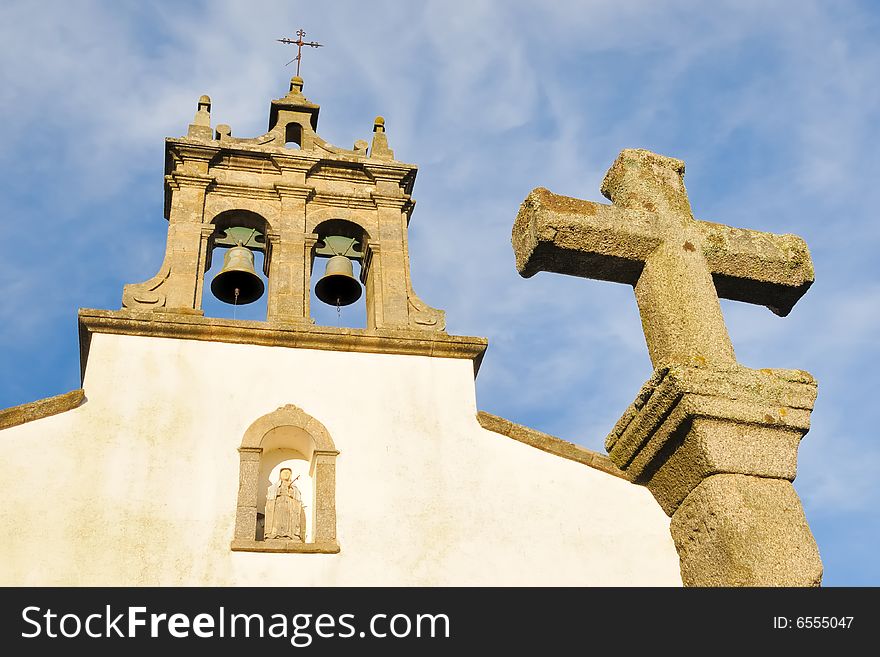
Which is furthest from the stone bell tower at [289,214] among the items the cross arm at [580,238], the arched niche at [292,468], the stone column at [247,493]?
the cross arm at [580,238]

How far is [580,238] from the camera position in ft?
19.7

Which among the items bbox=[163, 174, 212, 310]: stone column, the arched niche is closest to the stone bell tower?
bbox=[163, 174, 212, 310]: stone column

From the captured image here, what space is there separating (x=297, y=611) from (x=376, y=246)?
4417 millimetres

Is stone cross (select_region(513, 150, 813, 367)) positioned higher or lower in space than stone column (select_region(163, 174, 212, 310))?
lower

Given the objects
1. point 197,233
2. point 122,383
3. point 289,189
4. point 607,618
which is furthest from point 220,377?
point 607,618

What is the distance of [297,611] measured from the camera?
5453 mm

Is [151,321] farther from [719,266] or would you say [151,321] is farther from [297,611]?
[719,266]

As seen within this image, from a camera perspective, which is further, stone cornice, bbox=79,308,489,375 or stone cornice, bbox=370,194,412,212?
stone cornice, bbox=370,194,412,212

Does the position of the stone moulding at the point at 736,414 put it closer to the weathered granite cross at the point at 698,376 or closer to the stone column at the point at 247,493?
the weathered granite cross at the point at 698,376

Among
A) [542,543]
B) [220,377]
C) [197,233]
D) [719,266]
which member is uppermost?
[197,233]

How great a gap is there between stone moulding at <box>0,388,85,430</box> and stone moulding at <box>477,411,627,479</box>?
283 cm

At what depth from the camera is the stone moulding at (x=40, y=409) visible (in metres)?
6.96

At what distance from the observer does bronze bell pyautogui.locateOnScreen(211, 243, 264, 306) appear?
8.97m

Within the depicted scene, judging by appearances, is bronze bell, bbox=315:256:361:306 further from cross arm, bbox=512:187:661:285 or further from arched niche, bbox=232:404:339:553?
cross arm, bbox=512:187:661:285
